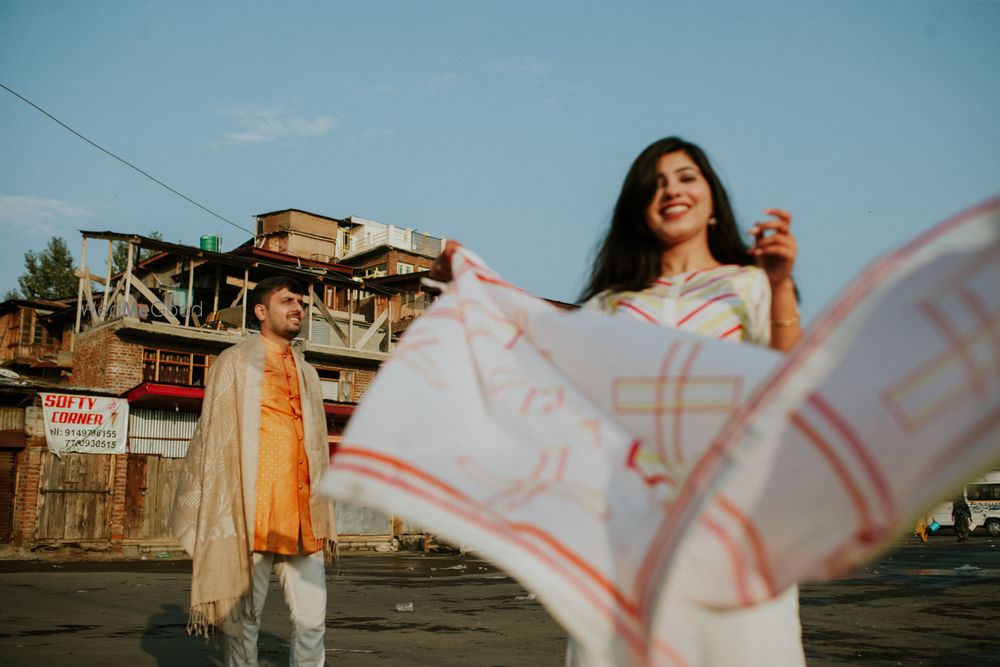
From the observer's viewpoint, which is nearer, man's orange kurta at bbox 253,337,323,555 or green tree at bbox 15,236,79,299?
man's orange kurta at bbox 253,337,323,555

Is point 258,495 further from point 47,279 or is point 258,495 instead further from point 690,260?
point 47,279

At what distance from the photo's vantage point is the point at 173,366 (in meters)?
27.5

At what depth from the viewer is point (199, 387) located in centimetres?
2409

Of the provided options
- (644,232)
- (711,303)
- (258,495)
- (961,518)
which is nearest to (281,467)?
(258,495)

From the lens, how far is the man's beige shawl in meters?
4.42

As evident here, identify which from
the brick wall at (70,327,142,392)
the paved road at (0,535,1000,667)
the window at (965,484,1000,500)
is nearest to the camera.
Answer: the paved road at (0,535,1000,667)

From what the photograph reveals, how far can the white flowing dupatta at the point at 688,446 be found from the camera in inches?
49.3

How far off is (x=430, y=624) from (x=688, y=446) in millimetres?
6292

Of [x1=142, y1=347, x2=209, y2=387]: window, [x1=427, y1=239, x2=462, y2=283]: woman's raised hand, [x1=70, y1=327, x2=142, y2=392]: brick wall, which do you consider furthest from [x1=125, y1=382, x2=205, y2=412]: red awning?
[x1=427, y1=239, x2=462, y2=283]: woman's raised hand

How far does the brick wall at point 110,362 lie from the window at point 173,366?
1.25 ft

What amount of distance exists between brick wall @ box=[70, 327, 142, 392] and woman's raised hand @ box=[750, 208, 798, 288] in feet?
86.2

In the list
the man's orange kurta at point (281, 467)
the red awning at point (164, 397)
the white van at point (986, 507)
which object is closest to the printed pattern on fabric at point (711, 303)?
the man's orange kurta at point (281, 467)

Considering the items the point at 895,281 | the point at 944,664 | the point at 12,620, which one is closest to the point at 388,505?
the point at 895,281

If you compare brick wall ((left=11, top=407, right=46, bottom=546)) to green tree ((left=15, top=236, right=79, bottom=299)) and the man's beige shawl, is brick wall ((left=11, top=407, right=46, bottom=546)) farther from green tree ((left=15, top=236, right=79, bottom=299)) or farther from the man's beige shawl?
green tree ((left=15, top=236, right=79, bottom=299))
